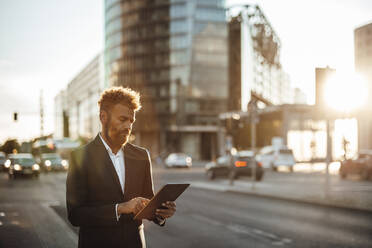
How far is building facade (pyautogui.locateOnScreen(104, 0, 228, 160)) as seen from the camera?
75500 mm

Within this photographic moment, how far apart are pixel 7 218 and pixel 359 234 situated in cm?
757

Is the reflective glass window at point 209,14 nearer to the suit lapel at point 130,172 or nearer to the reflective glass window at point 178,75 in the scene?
the reflective glass window at point 178,75

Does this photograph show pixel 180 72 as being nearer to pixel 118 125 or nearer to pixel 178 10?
pixel 178 10

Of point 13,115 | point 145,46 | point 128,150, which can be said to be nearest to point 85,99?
point 145,46

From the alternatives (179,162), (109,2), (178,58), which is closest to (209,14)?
(178,58)

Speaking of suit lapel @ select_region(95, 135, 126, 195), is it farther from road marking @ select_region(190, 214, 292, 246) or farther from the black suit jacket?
road marking @ select_region(190, 214, 292, 246)

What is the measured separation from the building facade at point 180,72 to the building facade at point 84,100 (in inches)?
810

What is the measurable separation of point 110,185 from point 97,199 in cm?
11

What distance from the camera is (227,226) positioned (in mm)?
10508

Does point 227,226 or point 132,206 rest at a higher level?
point 132,206

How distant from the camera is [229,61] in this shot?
259 ft

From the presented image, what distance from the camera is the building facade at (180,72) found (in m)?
75.5

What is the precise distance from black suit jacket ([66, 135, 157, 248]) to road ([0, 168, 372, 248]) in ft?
14.1

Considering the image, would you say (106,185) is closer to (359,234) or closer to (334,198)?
(359,234)
